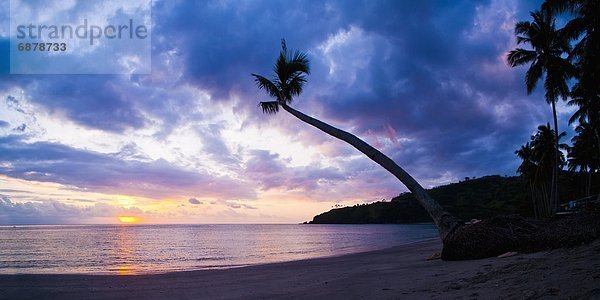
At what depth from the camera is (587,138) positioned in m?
38.7

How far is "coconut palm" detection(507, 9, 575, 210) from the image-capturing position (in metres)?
25.8

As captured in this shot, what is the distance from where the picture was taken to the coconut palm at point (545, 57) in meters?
25.8

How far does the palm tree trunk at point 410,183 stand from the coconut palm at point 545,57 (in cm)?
1870

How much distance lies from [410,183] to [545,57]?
1972 cm

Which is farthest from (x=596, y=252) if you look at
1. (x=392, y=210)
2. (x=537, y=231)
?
(x=392, y=210)

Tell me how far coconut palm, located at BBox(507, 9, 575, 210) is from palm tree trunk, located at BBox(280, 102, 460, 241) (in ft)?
61.4

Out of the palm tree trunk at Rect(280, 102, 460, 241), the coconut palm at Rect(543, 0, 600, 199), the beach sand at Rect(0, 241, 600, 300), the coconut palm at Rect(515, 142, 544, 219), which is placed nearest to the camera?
the beach sand at Rect(0, 241, 600, 300)

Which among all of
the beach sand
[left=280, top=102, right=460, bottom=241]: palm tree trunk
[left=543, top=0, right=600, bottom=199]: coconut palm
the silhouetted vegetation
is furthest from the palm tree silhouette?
the beach sand

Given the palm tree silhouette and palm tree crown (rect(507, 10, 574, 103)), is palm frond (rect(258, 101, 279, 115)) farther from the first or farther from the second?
the palm tree silhouette

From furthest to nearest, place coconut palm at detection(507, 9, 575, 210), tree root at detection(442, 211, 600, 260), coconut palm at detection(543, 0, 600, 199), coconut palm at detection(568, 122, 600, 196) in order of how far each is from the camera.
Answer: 1. coconut palm at detection(568, 122, 600, 196)
2. coconut palm at detection(507, 9, 575, 210)
3. coconut palm at detection(543, 0, 600, 199)
4. tree root at detection(442, 211, 600, 260)

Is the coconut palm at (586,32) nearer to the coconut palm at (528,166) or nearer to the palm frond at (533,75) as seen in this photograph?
the palm frond at (533,75)

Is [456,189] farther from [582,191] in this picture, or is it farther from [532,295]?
[532,295]

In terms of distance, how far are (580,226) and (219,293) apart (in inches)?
334

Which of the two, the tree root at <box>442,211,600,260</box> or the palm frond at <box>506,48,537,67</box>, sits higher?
the palm frond at <box>506,48,537,67</box>
